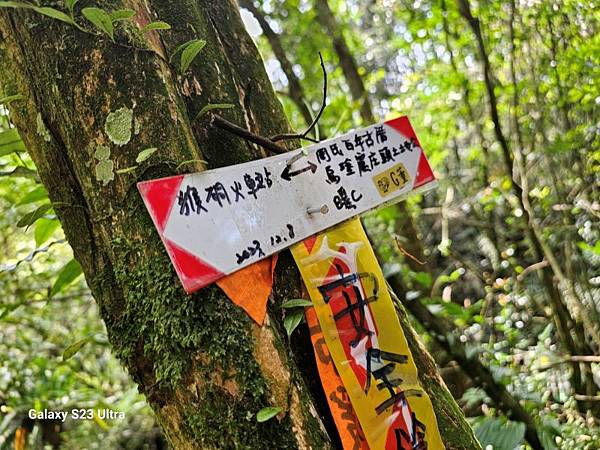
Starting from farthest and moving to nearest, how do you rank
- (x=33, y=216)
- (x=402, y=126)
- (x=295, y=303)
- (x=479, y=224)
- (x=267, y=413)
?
(x=479, y=224) → (x=402, y=126) → (x=33, y=216) → (x=295, y=303) → (x=267, y=413)

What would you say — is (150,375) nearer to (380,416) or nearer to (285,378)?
(285,378)

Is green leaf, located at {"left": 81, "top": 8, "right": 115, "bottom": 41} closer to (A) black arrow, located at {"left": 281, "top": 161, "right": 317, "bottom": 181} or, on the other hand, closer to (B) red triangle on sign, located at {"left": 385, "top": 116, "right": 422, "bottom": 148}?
(A) black arrow, located at {"left": 281, "top": 161, "right": 317, "bottom": 181}

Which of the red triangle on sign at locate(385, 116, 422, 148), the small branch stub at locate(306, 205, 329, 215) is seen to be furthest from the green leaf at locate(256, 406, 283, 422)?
the red triangle on sign at locate(385, 116, 422, 148)

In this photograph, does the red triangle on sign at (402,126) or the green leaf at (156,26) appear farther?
the red triangle on sign at (402,126)

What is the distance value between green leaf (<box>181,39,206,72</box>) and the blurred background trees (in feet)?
2.80

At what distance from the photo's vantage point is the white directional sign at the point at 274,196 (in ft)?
1.95

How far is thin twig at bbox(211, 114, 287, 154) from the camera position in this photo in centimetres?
69

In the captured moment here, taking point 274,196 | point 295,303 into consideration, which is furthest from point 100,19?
point 295,303

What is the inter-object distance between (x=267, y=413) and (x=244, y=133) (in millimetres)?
356

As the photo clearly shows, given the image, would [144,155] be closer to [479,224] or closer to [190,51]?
[190,51]

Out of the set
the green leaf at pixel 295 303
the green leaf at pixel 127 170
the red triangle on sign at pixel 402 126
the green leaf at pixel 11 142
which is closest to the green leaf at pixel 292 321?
the green leaf at pixel 295 303

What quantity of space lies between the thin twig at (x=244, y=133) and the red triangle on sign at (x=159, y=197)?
0.13 meters

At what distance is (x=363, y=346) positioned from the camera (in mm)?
689

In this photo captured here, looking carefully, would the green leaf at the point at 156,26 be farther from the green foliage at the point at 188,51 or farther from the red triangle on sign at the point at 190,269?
the red triangle on sign at the point at 190,269
